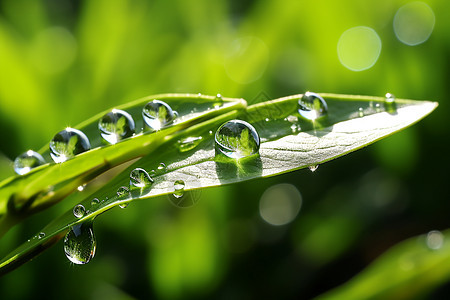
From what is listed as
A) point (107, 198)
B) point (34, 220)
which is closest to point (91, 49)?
point (34, 220)

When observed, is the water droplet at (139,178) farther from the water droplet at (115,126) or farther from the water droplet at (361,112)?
the water droplet at (361,112)

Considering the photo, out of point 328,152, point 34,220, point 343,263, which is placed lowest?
point 343,263

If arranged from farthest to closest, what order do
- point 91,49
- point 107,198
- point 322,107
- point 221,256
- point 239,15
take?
point 239,15 < point 91,49 < point 221,256 < point 322,107 < point 107,198

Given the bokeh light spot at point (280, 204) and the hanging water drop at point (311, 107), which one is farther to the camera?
the bokeh light spot at point (280, 204)

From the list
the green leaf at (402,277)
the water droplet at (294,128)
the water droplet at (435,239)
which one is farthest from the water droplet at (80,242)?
the water droplet at (435,239)

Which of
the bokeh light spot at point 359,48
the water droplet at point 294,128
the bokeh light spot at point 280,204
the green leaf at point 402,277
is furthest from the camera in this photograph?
the bokeh light spot at point 359,48

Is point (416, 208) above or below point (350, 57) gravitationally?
below

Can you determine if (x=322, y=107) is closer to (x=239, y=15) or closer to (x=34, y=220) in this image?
(x=34, y=220)

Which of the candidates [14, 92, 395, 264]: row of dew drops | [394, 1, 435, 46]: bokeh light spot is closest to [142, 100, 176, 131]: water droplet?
[14, 92, 395, 264]: row of dew drops

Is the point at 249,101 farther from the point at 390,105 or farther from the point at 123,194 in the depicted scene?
the point at 123,194
